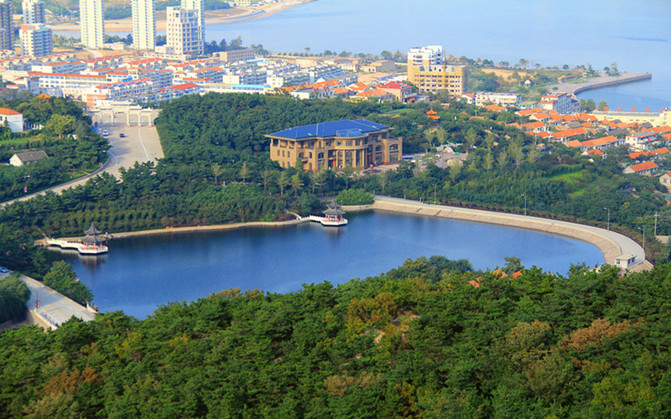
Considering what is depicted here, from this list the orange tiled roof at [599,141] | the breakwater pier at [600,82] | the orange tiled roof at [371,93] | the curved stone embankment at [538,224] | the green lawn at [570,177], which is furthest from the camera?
the breakwater pier at [600,82]

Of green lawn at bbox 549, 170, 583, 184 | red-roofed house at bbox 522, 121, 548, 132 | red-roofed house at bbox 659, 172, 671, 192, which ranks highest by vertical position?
red-roofed house at bbox 522, 121, 548, 132

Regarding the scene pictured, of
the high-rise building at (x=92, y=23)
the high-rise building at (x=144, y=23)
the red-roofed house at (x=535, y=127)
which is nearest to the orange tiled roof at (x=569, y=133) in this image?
the red-roofed house at (x=535, y=127)

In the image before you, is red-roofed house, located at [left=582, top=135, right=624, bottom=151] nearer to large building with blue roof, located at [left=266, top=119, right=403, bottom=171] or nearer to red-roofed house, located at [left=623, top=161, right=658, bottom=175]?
red-roofed house, located at [left=623, top=161, right=658, bottom=175]

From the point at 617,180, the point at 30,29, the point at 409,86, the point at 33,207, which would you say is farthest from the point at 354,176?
the point at 30,29

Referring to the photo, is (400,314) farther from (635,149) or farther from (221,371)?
(635,149)

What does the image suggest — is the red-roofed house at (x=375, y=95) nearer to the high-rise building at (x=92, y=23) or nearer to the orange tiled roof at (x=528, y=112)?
the orange tiled roof at (x=528, y=112)

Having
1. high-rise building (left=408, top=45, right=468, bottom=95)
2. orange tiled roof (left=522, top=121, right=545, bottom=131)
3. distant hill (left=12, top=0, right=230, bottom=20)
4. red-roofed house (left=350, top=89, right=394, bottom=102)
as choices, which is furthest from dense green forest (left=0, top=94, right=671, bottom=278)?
distant hill (left=12, top=0, right=230, bottom=20)
